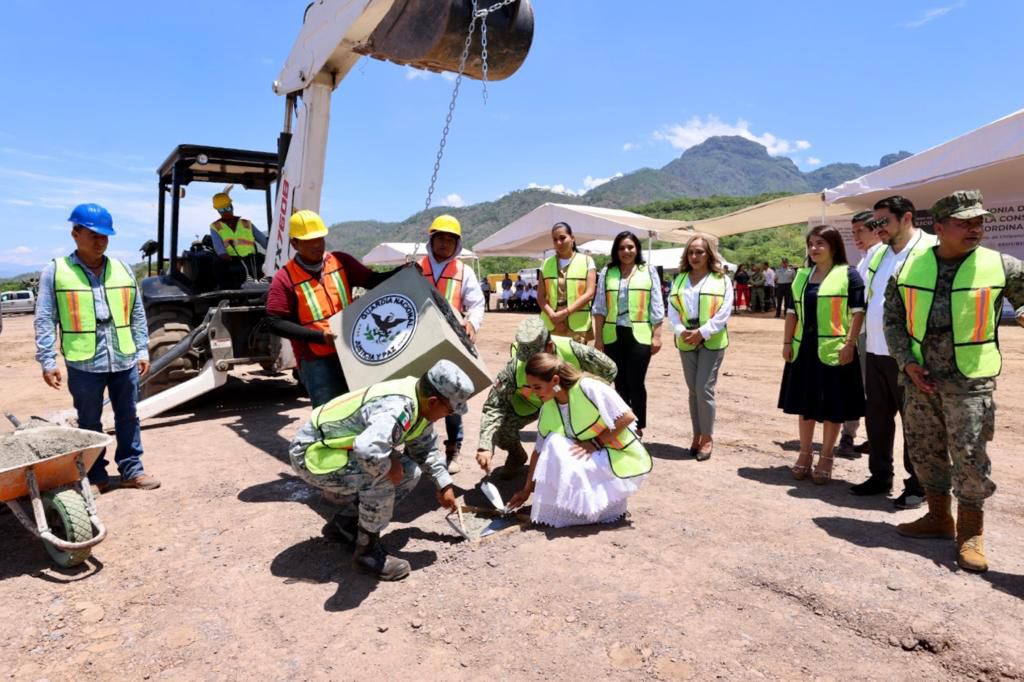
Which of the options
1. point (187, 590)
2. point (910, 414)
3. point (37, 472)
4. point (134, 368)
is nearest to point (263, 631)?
point (187, 590)

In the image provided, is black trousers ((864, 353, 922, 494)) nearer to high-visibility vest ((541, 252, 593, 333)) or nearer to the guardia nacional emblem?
high-visibility vest ((541, 252, 593, 333))

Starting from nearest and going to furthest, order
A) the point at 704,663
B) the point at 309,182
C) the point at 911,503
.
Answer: the point at 704,663 → the point at 911,503 → the point at 309,182

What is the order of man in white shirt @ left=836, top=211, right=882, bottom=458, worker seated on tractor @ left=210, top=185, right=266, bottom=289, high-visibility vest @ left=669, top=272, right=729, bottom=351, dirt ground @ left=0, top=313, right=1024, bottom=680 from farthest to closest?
1. worker seated on tractor @ left=210, top=185, right=266, bottom=289
2. high-visibility vest @ left=669, top=272, right=729, bottom=351
3. man in white shirt @ left=836, top=211, right=882, bottom=458
4. dirt ground @ left=0, top=313, right=1024, bottom=680

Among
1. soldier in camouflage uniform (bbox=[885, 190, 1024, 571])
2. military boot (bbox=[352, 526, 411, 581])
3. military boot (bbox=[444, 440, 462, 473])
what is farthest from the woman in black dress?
military boot (bbox=[352, 526, 411, 581])

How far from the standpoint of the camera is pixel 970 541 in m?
3.06

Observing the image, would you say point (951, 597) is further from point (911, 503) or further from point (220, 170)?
point (220, 170)

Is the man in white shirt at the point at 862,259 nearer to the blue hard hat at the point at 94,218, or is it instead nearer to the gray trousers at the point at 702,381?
the gray trousers at the point at 702,381

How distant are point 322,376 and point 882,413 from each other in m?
3.53

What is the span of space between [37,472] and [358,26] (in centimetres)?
353

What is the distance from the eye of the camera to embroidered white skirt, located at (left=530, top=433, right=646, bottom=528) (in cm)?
346

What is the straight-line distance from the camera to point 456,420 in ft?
15.4

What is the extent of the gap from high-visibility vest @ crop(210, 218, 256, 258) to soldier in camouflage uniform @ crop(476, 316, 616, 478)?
14.6 ft

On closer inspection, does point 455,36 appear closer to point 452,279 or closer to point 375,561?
point 452,279

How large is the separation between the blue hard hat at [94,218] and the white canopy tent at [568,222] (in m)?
15.9
